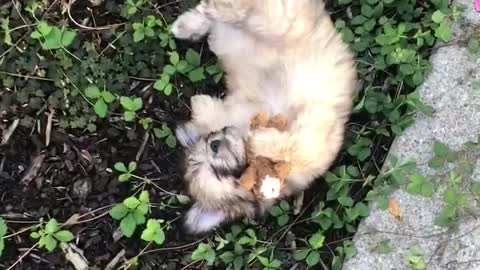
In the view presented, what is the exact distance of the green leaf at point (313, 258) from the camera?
12.7 feet

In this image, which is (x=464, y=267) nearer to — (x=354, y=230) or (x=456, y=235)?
(x=456, y=235)

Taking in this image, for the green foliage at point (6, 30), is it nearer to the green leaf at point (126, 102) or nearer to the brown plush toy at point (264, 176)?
the green leaf at point (126, 102)

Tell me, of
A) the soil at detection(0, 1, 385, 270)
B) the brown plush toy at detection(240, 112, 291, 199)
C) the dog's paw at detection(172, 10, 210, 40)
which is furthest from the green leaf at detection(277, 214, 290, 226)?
the dog's paw at detection(172, 10, 210, 40)

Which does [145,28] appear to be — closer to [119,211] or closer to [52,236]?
[119,211]

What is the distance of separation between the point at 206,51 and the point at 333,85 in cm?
74

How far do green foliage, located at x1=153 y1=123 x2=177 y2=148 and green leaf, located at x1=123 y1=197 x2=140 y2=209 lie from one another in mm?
348

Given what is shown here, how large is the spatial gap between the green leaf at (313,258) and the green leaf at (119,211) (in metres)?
0.85

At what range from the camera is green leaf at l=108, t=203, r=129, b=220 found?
12.3 ft

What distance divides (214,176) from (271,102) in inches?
16.4

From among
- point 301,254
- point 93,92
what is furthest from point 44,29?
point 301,254

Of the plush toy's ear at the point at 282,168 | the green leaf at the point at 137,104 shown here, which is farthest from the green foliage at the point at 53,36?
the plush toy's ear at the point at 282,168

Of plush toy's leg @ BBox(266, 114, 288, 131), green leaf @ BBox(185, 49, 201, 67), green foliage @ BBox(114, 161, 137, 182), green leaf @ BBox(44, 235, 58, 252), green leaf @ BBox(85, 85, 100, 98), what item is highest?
plush toy's leg @ BBox(266, 114, 288, 131)

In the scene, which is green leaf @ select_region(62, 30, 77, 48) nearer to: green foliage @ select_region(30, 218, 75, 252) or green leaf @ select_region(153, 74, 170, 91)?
green leaf @ select_region(153, 74, 170, 91)

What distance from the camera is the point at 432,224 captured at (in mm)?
3924
